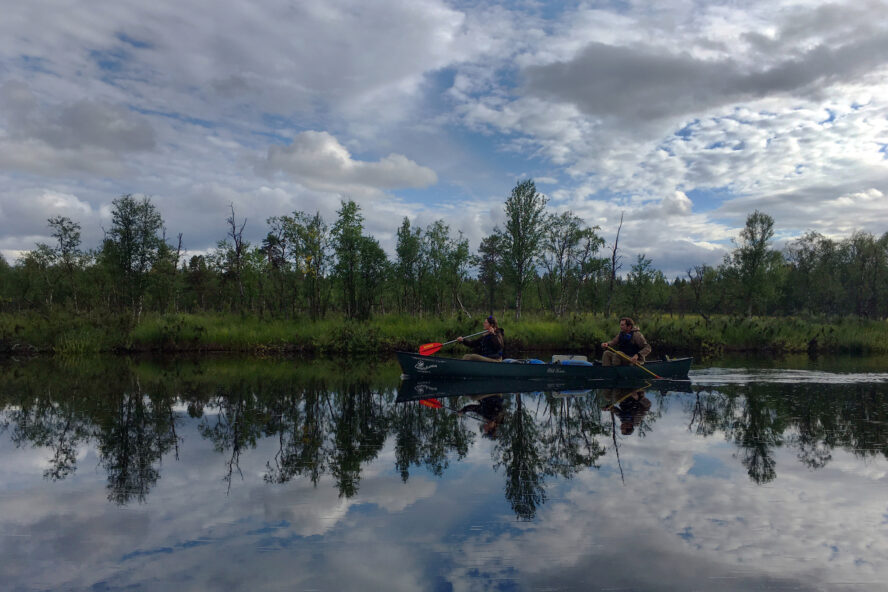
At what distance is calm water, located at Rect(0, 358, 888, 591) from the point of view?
5.05 meters

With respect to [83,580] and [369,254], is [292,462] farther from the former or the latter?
[369,254]

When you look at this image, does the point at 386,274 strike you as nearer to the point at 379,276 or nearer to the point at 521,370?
the point at 379,276

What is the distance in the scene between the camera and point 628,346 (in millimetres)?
18828

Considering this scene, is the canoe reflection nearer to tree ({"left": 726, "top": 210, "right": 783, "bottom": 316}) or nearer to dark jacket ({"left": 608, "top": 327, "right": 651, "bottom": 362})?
dark jacket ({"left": 608, "top": 327, "right": 651, "bottom": 362})

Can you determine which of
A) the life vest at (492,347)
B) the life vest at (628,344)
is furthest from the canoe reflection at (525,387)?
the life vest at (628,344)

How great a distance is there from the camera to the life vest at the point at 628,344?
18.7 meters

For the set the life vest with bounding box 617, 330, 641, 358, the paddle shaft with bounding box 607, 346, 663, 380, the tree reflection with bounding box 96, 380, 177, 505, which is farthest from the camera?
the life vest with bounding box 617, 330, 641, 358

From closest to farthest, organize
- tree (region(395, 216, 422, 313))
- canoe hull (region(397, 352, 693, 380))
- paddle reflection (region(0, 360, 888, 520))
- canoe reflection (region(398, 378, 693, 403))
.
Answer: paddle reflection (region(0, 360, 888, 520)), canoe reflection (region(398, 378, 693, 403)), canoe hull (region(397, 352, 693, 380)), tree (region(395, 216, 422, 313))

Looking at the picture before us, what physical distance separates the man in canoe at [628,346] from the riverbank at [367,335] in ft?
33.2

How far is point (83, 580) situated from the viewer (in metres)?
4.89

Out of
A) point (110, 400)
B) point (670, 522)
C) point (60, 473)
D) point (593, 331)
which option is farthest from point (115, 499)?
point (593, 331)

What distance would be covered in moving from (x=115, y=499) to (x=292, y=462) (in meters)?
2.44

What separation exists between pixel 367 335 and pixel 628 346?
44.8ft

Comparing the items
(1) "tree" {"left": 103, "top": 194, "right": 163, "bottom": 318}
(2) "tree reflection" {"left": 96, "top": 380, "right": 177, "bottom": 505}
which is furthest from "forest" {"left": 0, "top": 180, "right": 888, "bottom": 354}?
(2) "tree reflection" {"left": 96, "top": 380, "right": 177, "bottom": 505}
